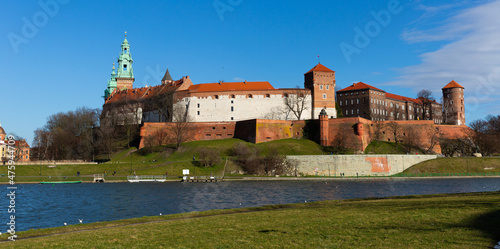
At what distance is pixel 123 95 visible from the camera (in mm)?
95938

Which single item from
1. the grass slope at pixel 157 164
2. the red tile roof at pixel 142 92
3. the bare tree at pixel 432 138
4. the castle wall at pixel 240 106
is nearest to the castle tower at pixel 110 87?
the red tile roof at pixel 142 92

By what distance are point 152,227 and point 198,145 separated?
5375 cm

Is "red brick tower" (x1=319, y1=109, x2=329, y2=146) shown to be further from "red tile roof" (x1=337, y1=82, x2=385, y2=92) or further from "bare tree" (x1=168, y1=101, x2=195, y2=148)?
"red tile roof" (x1=337, y1=82, x2=385, y2=92)

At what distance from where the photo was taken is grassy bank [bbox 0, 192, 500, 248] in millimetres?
10934

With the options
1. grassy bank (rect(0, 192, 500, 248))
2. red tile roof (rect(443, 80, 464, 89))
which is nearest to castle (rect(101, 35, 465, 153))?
red tile roof (rect(443, 80, 464, 89))

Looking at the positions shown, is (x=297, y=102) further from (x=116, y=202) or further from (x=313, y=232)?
(x=313, y=232)

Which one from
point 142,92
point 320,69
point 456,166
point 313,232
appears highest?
point 320,69

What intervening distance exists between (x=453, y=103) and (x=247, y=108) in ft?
192

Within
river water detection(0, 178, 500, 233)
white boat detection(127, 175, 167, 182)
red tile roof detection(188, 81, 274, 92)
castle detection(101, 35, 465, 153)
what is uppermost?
red tile roof detection(188, 81, 274, 92)

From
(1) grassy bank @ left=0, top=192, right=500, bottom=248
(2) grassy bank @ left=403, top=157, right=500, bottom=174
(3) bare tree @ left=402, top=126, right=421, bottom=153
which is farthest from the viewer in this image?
(3) bare tree @ left=402, top=126, right=421, bottom=153

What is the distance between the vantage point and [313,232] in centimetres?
1241

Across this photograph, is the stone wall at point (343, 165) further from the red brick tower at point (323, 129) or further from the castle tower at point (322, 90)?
the castle tower at point (322, 90)

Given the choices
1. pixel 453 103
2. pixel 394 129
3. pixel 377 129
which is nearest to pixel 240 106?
pixel 377 129

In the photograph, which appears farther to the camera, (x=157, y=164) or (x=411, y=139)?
(x=411, y=139)
